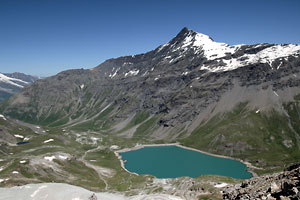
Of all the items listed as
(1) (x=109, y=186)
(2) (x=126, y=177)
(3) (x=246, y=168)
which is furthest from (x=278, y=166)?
(1) (x=109, y=186)

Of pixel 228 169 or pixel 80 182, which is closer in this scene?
pixel 80 182

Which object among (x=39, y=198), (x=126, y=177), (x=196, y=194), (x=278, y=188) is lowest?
(x=126, y=177)

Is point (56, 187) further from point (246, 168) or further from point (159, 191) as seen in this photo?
point (246, 168)

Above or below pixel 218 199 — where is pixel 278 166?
below

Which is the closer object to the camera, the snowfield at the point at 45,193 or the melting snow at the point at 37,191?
the snowfield at the point at 45,193

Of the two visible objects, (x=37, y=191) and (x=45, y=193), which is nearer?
(x=45, y=193)

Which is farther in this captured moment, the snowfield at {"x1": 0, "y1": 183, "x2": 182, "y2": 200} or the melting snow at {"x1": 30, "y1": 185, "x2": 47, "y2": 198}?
the melting snow at {"x1": 30, "y1": 185, "x2": 47, "y2": 198}

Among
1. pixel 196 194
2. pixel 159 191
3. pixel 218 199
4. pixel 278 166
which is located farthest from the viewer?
pixel 278 166

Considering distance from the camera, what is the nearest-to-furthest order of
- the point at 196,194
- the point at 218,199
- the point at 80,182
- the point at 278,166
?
the point at 218,199, the point at 196,194, the point at 80,182, the point at 278,166

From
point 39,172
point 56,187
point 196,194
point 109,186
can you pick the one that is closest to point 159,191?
point 196,194

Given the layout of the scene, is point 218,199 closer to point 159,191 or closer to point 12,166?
point 159,191
